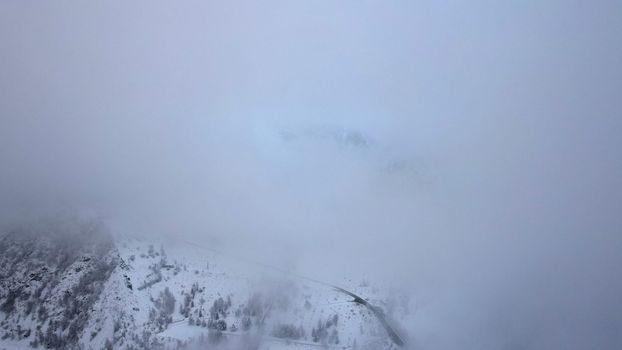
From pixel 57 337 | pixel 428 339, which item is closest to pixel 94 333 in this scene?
pixel 57 337

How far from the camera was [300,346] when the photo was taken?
123062 millimetres

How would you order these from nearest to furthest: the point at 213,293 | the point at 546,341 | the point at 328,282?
the point at 213,293
the point at 328,282
the point at 546,341

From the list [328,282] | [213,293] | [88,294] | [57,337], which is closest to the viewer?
[57,337]

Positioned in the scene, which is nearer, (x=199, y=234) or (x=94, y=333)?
(x=94, y=333)

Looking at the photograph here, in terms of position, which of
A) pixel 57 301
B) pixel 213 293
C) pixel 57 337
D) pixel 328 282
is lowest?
pixel 57 337

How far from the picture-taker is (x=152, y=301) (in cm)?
12569

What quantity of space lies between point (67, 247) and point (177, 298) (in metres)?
36.2

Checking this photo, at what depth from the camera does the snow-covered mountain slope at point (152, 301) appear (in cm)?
11731

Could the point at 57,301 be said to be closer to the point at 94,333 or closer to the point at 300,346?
the point at 94,333

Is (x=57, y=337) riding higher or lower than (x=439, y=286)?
lower

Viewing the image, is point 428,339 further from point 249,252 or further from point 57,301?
point 57,301

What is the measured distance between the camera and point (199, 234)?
525 ft

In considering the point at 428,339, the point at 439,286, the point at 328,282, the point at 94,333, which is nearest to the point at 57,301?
the point at 94,333

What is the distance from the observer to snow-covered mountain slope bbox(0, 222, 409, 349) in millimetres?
117312
